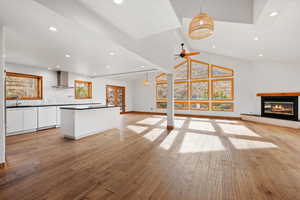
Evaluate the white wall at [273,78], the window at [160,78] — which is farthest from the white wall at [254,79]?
the window at [160,78]

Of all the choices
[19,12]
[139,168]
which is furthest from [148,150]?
[19,12]

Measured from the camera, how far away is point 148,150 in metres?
2.85

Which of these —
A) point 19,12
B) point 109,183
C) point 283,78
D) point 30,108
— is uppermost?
point 19,12

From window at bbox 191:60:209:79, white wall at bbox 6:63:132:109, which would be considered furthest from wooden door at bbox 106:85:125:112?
window at bbox 191:60:209:79

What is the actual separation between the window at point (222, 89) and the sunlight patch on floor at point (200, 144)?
4621 mm

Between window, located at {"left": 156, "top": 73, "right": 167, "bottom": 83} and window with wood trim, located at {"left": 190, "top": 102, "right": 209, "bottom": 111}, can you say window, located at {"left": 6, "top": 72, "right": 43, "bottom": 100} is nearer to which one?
window, located at {"left": 156, "top": 73, "right": 167, "bottom": 83}

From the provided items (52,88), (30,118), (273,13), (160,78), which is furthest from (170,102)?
(52,88)

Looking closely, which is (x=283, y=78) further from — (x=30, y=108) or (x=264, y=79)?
(x=30, y=108)

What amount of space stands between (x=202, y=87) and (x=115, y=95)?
6.25 m

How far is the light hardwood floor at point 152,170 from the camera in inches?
61.0

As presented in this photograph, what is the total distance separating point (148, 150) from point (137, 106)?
7.76 m

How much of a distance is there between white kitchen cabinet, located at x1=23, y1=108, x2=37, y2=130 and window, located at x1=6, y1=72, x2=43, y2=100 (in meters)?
0.93

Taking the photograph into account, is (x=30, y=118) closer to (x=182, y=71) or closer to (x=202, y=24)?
(x=202, y=24)

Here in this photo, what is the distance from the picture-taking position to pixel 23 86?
16.0 ft
